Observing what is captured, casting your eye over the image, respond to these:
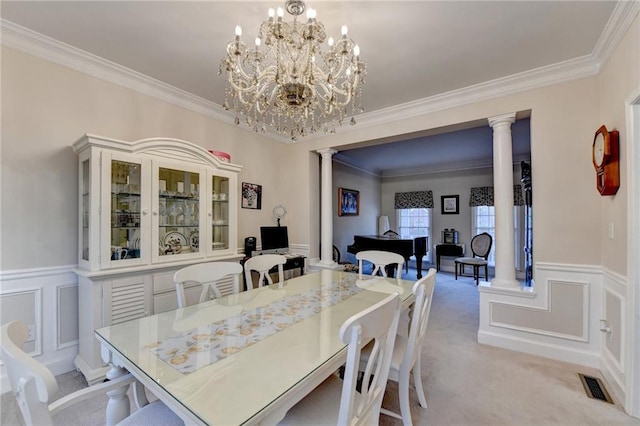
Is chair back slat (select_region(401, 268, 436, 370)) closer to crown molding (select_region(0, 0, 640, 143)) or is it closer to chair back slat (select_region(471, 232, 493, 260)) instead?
crown molding (select_region(0, 0, 640, 143))

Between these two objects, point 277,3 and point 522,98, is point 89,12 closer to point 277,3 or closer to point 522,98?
point 277,3

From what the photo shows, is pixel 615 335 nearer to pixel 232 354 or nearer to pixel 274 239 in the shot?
pixel 232 354

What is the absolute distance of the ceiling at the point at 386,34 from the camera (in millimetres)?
1826

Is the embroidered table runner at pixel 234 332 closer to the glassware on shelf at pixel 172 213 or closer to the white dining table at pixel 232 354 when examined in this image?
the white dining table at pixel 232 354

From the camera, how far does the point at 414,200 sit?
7.16m

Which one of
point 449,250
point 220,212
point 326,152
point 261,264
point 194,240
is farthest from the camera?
point 449,250

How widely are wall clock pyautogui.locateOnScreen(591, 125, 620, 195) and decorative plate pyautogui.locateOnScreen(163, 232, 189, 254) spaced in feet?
11.6

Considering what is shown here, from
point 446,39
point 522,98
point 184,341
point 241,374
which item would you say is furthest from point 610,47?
point 184,341

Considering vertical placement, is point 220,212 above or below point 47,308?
above

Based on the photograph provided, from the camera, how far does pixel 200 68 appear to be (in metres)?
2.54

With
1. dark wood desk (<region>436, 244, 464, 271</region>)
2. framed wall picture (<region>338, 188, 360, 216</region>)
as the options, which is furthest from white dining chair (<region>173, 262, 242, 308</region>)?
dark wood desk (<region>436, 244, 464, 271</region>)

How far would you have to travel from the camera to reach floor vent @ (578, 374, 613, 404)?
76.5 inches

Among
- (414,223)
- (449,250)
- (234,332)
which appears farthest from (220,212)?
(414,223)

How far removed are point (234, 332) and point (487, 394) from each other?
188cm
